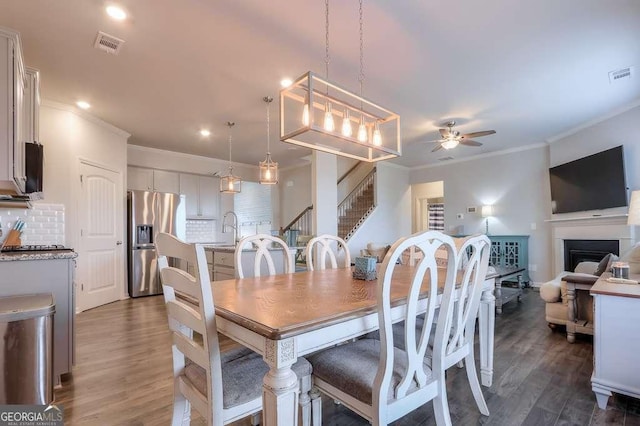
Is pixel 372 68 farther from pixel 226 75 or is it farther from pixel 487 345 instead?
pixel 487 345

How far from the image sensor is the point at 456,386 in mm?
2232

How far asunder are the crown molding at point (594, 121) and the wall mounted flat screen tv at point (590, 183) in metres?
0.50

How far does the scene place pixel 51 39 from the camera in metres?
2.59

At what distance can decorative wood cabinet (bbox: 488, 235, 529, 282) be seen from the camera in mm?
6035

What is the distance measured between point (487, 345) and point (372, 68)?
2.55 meters

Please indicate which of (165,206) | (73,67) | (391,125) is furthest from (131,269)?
(391,125)

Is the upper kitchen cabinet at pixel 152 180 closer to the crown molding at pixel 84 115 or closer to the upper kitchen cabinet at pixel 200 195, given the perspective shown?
the upper kitchen cabinet at pixel 200 195

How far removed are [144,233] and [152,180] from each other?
45.0 inches

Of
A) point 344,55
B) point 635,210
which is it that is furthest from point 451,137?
point 344,55

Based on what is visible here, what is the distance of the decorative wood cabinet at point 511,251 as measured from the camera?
19.8 ft

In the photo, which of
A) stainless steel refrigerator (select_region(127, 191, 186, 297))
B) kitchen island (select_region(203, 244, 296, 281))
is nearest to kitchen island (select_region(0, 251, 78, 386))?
kitchen island (select_region(203, 244, 296, 281))

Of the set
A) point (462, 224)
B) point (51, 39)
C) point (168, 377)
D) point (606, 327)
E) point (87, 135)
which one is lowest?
point (168, 377)

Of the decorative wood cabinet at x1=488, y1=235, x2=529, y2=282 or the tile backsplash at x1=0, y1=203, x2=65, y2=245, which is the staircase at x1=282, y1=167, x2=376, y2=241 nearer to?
the decorative wood cabinet at x1=488, y1=235, x2=529, y2=282

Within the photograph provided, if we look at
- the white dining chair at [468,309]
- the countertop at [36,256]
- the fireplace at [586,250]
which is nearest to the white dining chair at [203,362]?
the white dining chair at [468,309]
